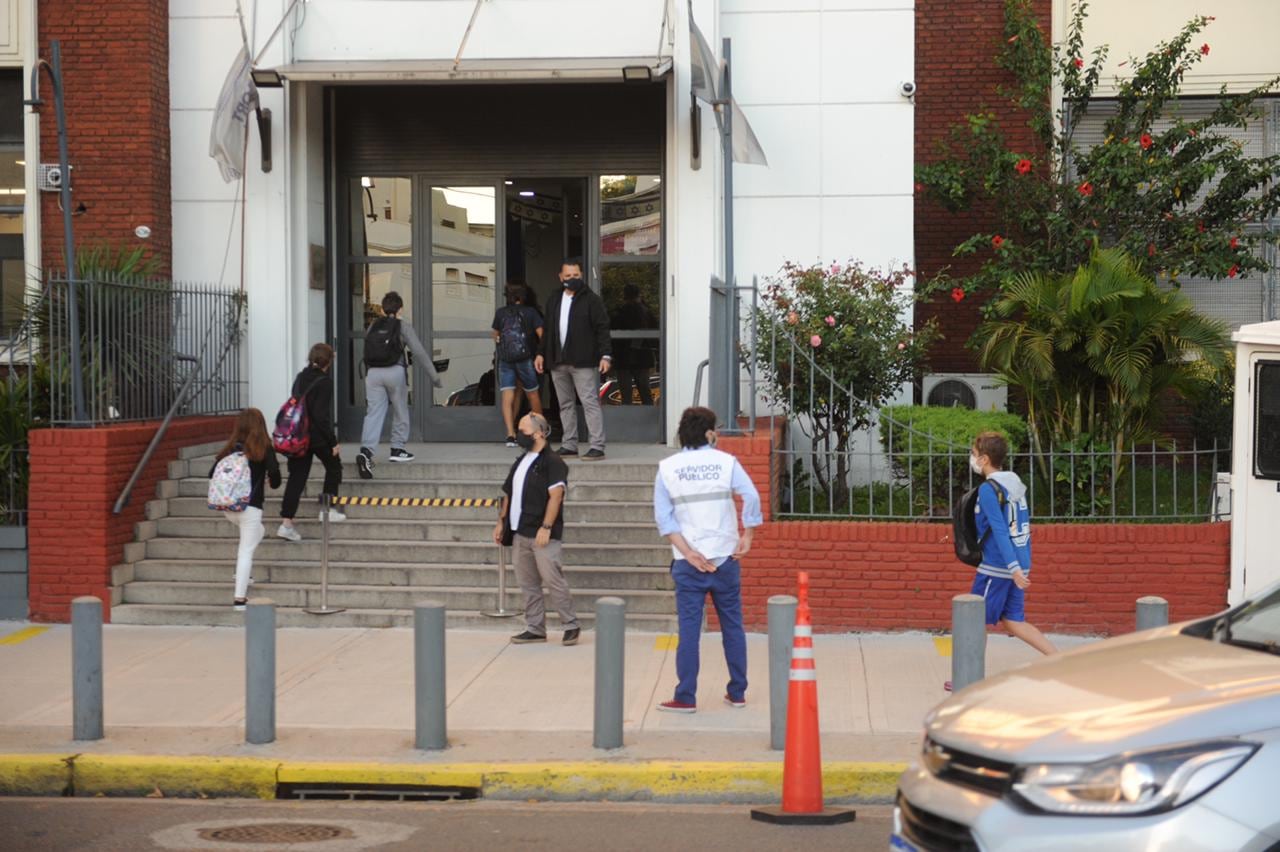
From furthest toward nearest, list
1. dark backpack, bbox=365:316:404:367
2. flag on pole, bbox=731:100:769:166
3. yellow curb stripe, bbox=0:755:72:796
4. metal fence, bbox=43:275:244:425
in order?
flag on pole, bbox=731:100:769:166 → dark backpack, bbox=365:316:404:367 → metal fence, bbox=43:275:244:425 → yellow curb stripe, bbox=0:755:72:796

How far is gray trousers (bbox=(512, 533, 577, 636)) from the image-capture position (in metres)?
10.8

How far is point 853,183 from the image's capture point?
1495 centimetres

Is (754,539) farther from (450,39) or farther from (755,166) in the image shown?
(450,39)

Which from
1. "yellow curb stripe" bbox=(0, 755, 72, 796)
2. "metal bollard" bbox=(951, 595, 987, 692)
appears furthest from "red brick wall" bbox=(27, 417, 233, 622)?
"metal bollard" bbox=(951, 595, 987, 692)

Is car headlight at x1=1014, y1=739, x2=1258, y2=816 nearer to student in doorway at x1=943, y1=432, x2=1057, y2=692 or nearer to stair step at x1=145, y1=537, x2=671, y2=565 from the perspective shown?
student in doorway at x1=943, y1=432, x2=1057, y2=692

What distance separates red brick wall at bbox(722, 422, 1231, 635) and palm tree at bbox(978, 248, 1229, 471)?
2.68 feet

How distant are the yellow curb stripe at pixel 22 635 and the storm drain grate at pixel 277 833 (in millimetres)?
5231

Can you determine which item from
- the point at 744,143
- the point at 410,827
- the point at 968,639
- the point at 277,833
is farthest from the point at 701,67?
the point at 277,833

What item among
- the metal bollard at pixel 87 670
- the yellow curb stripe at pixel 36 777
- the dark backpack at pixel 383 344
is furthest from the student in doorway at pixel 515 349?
the yellow curb stripe at pixel 36 777

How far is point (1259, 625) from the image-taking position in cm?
552

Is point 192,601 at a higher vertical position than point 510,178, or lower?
lower

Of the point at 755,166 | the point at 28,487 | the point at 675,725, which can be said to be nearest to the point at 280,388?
the point at 28,487

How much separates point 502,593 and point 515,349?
3.40 meters

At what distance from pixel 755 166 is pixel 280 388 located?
16.8ft
